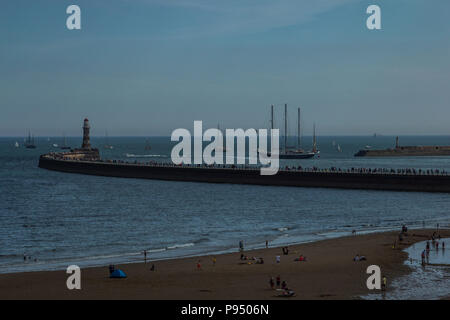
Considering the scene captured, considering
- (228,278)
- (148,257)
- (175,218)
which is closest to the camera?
(228,278)

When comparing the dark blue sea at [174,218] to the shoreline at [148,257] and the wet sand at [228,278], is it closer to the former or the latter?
the shoreline at [148,257]

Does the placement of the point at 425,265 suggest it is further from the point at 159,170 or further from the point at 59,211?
the point at 159,170

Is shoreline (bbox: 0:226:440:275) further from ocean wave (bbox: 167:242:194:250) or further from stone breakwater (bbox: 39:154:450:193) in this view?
stone breakwater (bbox: 39:154:450:193)

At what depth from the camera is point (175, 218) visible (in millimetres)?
62344

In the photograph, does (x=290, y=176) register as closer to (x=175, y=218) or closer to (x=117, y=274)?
(x=175, y=218)

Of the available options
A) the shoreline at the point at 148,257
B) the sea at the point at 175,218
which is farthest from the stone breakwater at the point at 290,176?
the shoreline at the point at 148,257

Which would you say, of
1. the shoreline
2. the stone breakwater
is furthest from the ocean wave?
the stone breakwater

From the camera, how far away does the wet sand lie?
98.8ft

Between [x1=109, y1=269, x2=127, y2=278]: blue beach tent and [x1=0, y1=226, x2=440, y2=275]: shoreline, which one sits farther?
[x1=0, y1=226, x2=440, y2=275]: shoreline

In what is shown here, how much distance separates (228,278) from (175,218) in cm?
2879

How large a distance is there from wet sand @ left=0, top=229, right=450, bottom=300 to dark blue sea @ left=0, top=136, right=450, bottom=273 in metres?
3.86

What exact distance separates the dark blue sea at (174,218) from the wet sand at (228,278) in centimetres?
386

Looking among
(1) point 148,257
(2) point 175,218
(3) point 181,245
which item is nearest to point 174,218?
(2) point 175,218
